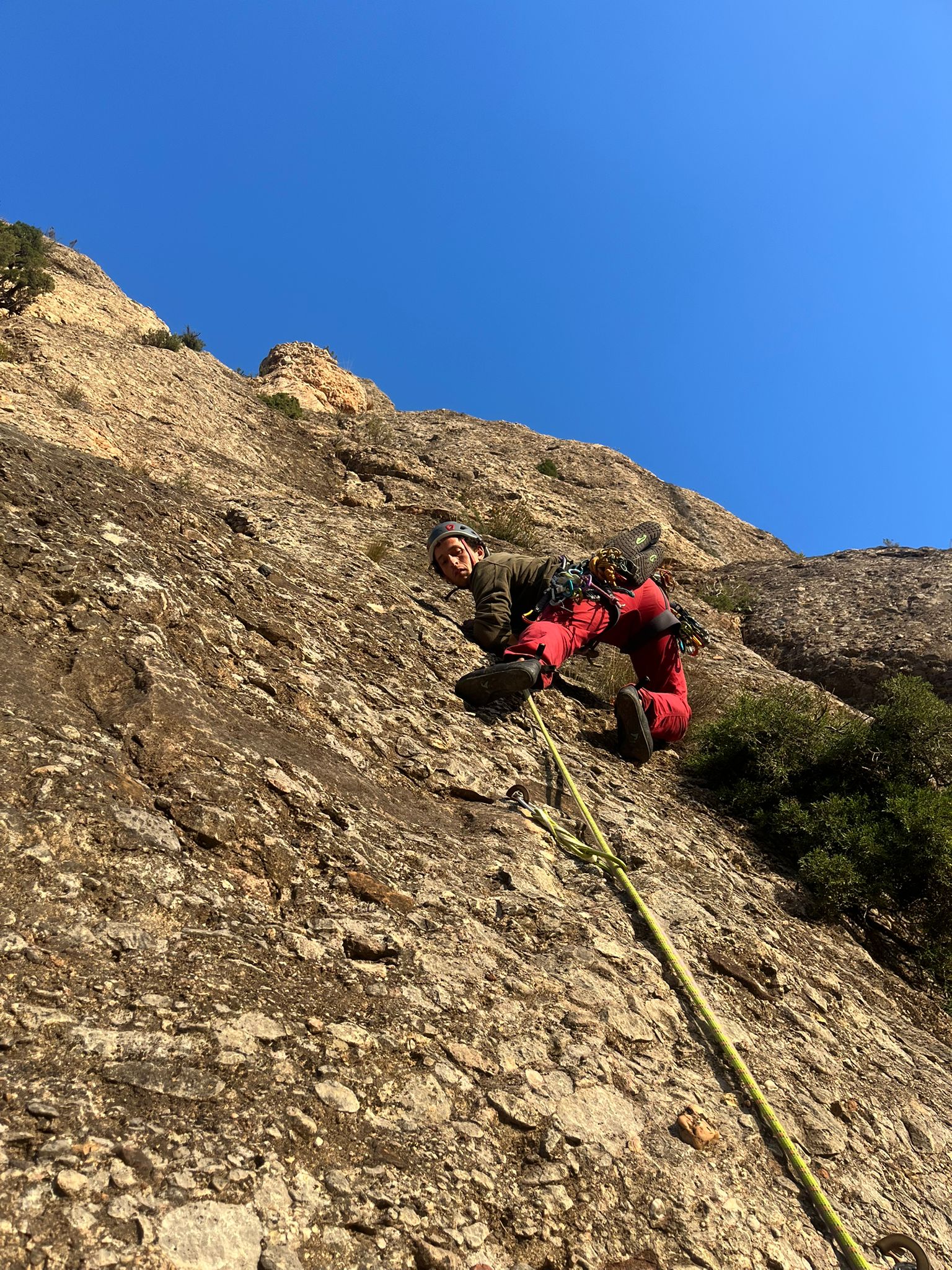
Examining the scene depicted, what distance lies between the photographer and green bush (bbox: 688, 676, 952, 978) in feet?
15.0

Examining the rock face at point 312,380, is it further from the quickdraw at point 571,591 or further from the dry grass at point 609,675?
the quickdraw at point 571,591

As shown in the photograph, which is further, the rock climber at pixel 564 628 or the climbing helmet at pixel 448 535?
the climbing helmet at pixel 448 535

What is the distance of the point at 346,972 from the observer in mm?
2570

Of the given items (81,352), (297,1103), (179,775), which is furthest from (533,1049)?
(81,352)

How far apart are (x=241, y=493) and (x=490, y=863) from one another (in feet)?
16.9

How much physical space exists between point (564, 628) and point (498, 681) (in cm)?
82

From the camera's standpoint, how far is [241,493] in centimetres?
746

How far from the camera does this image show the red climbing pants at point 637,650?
5.29 m

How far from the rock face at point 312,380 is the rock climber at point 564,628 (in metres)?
8.44

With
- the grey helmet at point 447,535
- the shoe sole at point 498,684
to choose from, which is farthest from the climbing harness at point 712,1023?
the grey helmet at point 447,535

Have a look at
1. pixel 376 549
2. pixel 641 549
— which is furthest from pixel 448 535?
pixel 641 549

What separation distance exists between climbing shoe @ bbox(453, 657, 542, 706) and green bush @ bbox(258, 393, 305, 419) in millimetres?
8234

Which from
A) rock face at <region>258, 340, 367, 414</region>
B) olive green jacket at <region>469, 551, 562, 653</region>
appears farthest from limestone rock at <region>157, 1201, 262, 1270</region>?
rock face at <region>258, 340, 367, 414</region>

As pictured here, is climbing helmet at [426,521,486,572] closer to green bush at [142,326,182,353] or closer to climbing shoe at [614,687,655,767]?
climbing shoe at [614,687,655,767]
